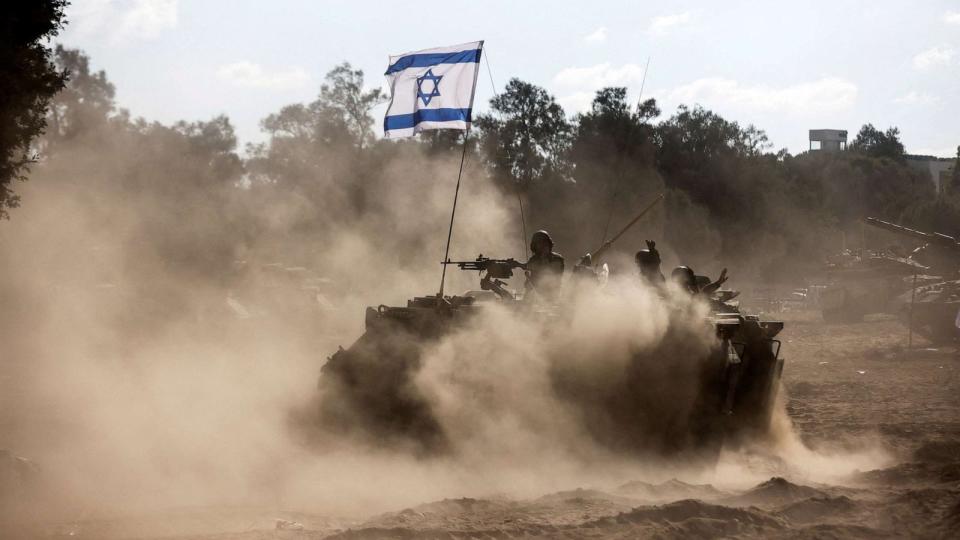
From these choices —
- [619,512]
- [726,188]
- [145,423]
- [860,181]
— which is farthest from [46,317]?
[860,181]

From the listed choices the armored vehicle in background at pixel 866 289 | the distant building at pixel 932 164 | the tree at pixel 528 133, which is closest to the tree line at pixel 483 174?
the tree at pixel 528 133

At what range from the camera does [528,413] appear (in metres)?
9.52

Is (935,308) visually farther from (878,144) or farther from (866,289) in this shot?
(878,144)

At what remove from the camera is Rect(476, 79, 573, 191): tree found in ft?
121

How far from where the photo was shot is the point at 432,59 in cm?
1296

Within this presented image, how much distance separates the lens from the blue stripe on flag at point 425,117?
12719mm

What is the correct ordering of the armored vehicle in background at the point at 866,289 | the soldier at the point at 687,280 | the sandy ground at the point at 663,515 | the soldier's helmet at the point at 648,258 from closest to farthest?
the sandy ground at the point at 663,515 → the soldier at the point at 687,280 → the soldier's helmet at the point at 648,258 → the armored vehicle in background at the point at 866,289

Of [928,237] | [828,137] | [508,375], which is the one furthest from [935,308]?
[828,137]

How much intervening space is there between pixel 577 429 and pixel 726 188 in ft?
142

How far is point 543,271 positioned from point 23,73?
7342 millimetres

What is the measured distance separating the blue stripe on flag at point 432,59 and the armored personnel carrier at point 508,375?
153 inches

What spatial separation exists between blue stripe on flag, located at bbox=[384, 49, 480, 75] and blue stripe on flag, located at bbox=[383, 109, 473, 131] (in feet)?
2.06

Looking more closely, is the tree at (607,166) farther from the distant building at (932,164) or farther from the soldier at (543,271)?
the distant building at (932,164)

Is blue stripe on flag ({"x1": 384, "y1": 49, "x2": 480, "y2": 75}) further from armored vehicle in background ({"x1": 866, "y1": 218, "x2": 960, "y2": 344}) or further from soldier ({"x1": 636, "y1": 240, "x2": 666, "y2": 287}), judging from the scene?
armored vehicle in background ({"x1": 866, "y1": 218, "x2": 960, "y2": 344})
